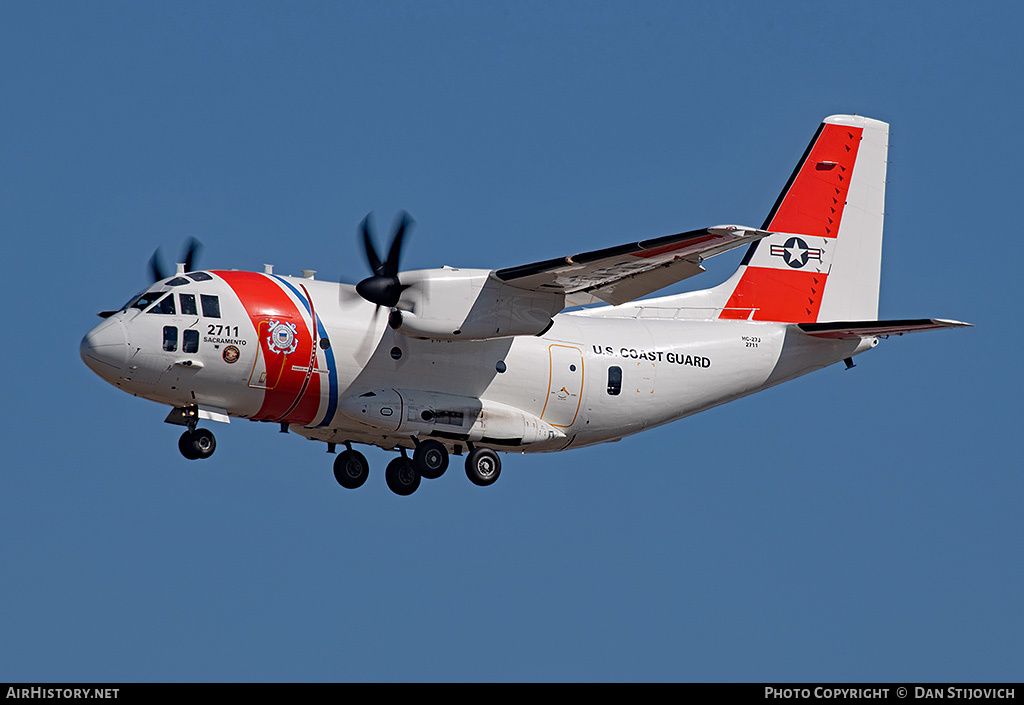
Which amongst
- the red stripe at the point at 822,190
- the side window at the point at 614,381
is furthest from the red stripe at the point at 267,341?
the red stripe at the point at 822,190

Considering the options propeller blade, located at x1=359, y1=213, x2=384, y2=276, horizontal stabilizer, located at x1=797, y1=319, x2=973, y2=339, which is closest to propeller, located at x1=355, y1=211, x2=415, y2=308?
propeller blade, located at x1=359, y1=213, x2=384, y2=276

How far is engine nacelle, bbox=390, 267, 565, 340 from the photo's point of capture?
20.3 meters

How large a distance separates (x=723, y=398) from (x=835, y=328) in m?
2.27

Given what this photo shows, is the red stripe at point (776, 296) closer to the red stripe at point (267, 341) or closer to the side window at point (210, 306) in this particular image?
the red stripe at point (267, 341)

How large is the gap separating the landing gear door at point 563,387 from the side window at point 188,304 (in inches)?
225

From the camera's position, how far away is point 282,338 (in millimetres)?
→ 19969

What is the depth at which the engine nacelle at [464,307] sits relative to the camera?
20.3m

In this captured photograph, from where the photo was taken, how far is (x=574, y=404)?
875 inches

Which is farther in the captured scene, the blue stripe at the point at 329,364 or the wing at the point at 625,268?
the blue stripe at the point at 329,364

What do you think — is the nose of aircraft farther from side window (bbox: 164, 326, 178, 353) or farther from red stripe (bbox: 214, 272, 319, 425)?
red stripe (bbox: 214, 272, 319, 425)

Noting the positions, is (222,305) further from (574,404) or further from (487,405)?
(574,404)

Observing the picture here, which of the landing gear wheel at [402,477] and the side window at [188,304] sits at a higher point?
the side window at [188,304]
